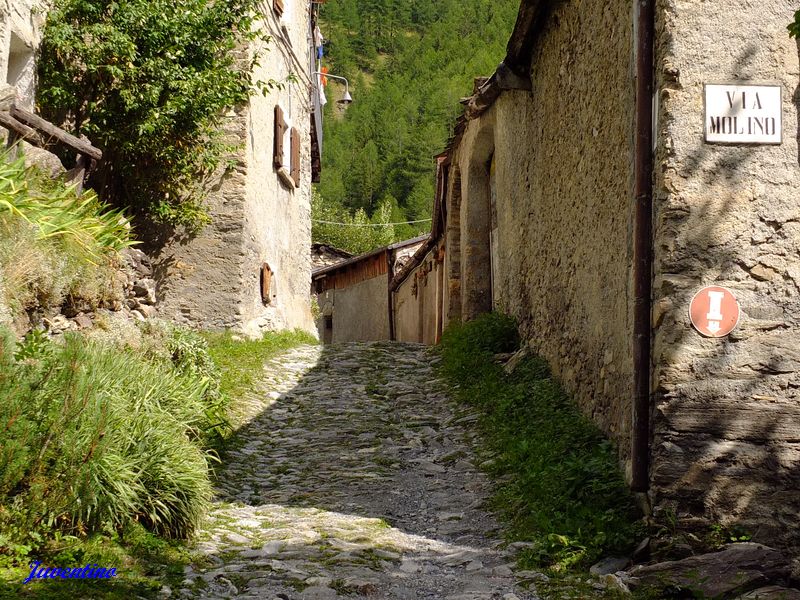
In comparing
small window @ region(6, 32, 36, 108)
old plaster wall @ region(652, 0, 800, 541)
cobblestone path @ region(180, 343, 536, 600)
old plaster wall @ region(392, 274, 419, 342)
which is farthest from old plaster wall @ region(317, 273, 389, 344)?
old plaster wall @ region(652, 0, 800, 541)

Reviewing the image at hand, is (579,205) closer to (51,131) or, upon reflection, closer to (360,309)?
(51,131)

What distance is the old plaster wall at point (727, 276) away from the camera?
4809 mm

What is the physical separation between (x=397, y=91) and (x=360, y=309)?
34.5m

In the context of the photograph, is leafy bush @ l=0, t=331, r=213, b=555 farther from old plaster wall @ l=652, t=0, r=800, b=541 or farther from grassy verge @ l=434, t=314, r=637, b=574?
old plaster wall @ l=652, t=0, r=800, b=541

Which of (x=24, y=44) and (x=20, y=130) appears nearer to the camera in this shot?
(x=20, y=130)

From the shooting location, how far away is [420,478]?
6.91 meters

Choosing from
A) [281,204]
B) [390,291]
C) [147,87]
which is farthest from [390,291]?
[147,87]

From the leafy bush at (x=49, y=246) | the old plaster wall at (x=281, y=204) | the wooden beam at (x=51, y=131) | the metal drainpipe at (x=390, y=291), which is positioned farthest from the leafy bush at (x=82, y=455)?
the metal drainpipe at (x=390, y=291)

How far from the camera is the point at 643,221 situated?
5172mm

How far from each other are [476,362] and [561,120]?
3084 mm

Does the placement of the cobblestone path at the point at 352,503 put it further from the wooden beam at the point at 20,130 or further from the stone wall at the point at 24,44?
the stone wall at the point at 24,44

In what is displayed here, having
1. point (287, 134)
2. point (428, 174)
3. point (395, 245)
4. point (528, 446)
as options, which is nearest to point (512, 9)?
point (428, 174)

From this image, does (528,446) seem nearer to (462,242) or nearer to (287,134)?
(462,242)

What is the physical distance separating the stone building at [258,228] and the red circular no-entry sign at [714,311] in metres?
7.58
